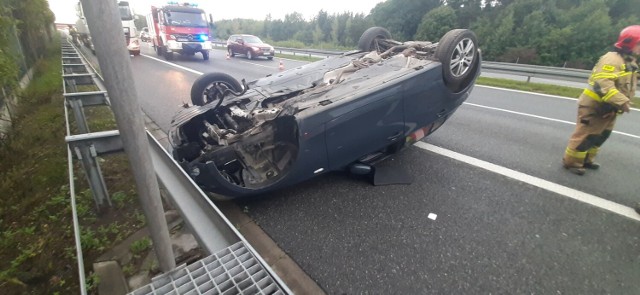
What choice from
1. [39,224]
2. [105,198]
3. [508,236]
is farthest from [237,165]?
[508,236]

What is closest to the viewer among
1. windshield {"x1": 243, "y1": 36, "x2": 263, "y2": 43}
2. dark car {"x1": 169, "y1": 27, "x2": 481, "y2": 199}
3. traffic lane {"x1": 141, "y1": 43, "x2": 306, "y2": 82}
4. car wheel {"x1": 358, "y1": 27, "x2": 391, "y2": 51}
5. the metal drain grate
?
the metal drain grate

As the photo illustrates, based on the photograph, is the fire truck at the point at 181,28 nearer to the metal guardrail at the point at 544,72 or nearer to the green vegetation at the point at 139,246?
the metal guardrail at the point at 544,72

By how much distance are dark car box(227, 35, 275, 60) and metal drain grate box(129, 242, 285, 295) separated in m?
16.1

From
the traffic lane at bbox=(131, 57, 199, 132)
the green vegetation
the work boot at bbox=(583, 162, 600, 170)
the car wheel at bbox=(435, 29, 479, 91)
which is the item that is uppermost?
the car wheel at bbox=(435, 29, 479, 91)

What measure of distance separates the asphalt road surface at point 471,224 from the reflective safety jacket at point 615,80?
2.90ft

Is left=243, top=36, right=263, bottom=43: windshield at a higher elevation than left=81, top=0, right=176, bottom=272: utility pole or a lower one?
higher

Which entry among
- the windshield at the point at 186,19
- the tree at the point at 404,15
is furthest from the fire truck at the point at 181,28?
the tree at the point at 404,15

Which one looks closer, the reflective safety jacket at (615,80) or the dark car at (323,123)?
the dark car at (323,123)

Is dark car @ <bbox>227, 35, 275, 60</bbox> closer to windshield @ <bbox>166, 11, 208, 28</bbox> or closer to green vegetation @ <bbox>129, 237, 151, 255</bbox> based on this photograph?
windshield @ <bbox>166, 11, 208, 28</bbox>

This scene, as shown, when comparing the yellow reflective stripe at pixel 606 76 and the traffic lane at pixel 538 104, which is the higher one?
the yellow reflective stripe at pixel 606 76

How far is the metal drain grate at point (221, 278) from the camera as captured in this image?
1.07 metres

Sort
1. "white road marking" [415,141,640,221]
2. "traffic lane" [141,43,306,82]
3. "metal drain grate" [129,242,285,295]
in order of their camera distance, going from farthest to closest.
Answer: "traffic lane" [141,43,306,82] → "white road marking" [415,141,640,221] → "metal drain grate" [129,242,285,295]

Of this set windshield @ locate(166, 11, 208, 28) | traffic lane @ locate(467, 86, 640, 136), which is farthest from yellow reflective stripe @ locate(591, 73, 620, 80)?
windshield @ locate(166, 11, 208, 28)

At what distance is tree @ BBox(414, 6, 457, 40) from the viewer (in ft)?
114
